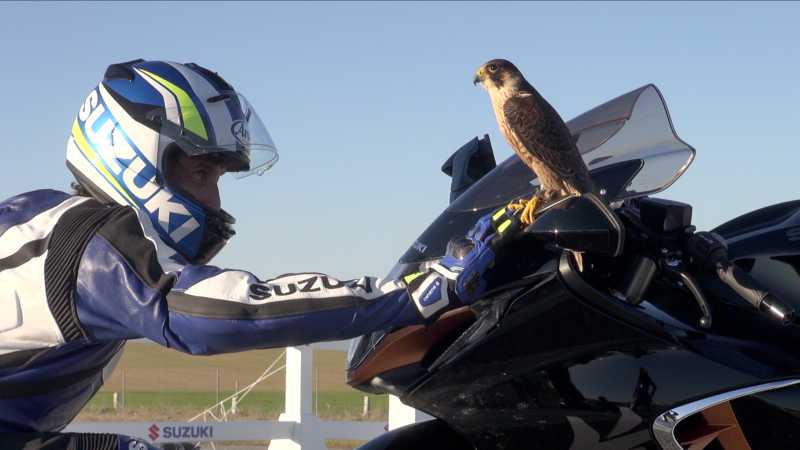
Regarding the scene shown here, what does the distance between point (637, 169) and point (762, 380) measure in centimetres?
59

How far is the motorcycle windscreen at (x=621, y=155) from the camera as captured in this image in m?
2.65

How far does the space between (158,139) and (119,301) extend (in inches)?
26.2

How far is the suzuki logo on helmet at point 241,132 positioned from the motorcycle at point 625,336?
2.65 ft

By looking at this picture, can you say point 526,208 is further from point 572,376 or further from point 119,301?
point 119,301

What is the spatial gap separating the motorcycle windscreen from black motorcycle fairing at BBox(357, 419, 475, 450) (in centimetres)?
→ 58

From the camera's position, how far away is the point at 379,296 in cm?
245

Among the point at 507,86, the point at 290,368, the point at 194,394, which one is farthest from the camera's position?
the point at 194,394

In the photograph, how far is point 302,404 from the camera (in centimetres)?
781

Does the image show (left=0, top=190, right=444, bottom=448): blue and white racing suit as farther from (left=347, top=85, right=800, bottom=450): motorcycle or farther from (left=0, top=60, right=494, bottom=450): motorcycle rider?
(left=347, top=85, right=800, bottom=450): motorcycle

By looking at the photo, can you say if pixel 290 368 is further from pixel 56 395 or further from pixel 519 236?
pixel 519 236

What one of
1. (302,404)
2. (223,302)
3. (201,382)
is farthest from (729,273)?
(201,382)

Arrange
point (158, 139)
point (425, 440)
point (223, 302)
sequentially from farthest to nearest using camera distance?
point (158, 139) → point (425, 440) → point (223, 302)

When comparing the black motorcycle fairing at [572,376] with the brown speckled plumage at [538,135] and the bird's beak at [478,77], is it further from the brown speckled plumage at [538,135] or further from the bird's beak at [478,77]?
the bird's beak at [478,77]

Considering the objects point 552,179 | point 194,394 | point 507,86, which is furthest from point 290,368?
point 194,394
